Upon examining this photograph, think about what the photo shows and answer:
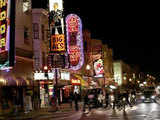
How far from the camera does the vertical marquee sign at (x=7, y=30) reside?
2034 centimetres

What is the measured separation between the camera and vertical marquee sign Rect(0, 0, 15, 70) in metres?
20.3

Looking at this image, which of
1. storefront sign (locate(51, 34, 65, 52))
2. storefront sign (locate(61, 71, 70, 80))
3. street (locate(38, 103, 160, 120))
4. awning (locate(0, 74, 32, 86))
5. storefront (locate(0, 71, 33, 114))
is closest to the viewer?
street (locate(38, 103, 160, 120))

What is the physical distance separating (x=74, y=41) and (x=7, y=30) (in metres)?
17.4

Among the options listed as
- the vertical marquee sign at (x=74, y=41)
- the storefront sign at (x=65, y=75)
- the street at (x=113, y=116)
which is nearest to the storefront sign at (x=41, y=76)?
the storefront sign at (x=65, y=75)

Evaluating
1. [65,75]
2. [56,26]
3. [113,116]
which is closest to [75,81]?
[65,75]

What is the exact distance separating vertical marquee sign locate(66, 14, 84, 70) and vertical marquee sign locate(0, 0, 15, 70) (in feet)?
54.1

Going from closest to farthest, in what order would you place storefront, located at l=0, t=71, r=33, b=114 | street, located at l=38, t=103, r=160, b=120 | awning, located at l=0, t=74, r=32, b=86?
street, located at l=38, t=103, r=160, b=120 < awning, located at l=0, t=74, r=32, b=86 < storefront, located at l=0, t=71, r=33, b=114

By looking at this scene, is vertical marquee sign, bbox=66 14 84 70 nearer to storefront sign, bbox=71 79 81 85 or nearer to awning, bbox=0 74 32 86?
storefront sign, bbox=71 79 81 85

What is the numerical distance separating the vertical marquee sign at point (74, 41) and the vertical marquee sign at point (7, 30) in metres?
16.5

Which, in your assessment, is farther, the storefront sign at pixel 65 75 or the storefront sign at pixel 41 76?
the storefront sign at pixel 65 75

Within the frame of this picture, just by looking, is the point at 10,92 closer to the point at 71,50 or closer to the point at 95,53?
the point at 71,50

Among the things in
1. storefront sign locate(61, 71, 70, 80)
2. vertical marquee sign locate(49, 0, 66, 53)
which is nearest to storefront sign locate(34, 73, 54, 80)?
vertical marquee sign locate(49, 0, 66, 53)

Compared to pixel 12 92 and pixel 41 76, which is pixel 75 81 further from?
pixel 12 92

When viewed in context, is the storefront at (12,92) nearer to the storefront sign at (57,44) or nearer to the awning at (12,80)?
the awning at (12,80)
